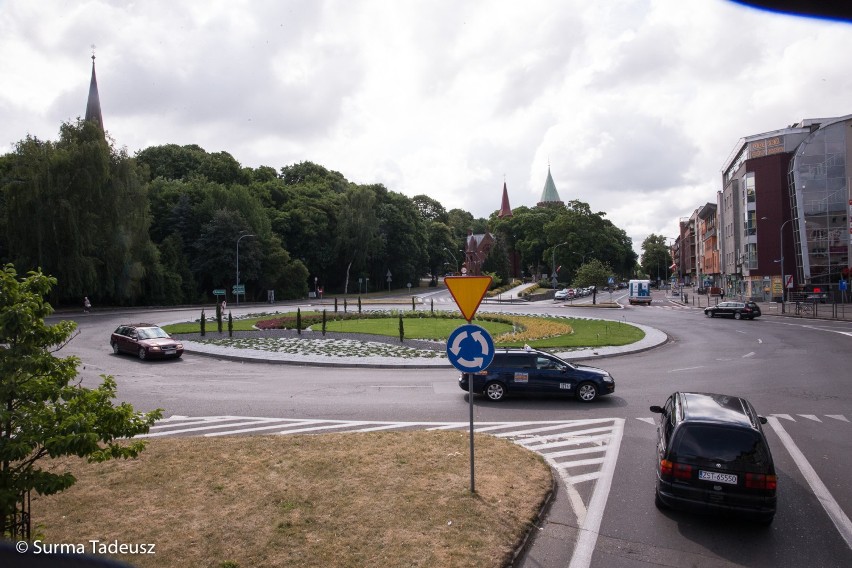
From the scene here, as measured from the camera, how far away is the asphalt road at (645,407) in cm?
728

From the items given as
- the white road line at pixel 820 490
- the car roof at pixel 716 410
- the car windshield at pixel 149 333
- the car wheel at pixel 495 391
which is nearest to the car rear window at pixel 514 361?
the car wheel at pixel 495 391

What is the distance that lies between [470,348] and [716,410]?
12.7ft

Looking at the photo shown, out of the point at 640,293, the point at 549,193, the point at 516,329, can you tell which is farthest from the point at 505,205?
the point at 516,329

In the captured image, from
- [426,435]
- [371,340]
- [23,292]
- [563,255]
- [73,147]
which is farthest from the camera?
[563,255]

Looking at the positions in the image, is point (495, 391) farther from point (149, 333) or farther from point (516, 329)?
point (516, 329)

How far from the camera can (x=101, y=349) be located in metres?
28.0

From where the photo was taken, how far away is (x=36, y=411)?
5676 millimetres

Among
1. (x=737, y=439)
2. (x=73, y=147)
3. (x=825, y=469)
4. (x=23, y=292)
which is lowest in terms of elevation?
(x=825, y=469)

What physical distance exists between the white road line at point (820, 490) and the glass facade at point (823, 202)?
58757mm

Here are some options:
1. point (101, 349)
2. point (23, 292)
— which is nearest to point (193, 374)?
point (101, 349)

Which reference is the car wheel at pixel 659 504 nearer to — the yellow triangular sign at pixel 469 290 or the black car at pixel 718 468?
the black car at pixel 718 468

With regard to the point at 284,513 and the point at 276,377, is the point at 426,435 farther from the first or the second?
the point at 276,377

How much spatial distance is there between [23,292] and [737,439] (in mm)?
8958

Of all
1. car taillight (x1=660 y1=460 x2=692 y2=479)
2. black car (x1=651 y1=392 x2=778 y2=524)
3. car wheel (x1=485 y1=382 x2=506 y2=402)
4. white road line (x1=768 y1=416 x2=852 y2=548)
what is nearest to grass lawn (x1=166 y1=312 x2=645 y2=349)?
car wheel (x1=485 y1=382 x2=506 y2=402)
